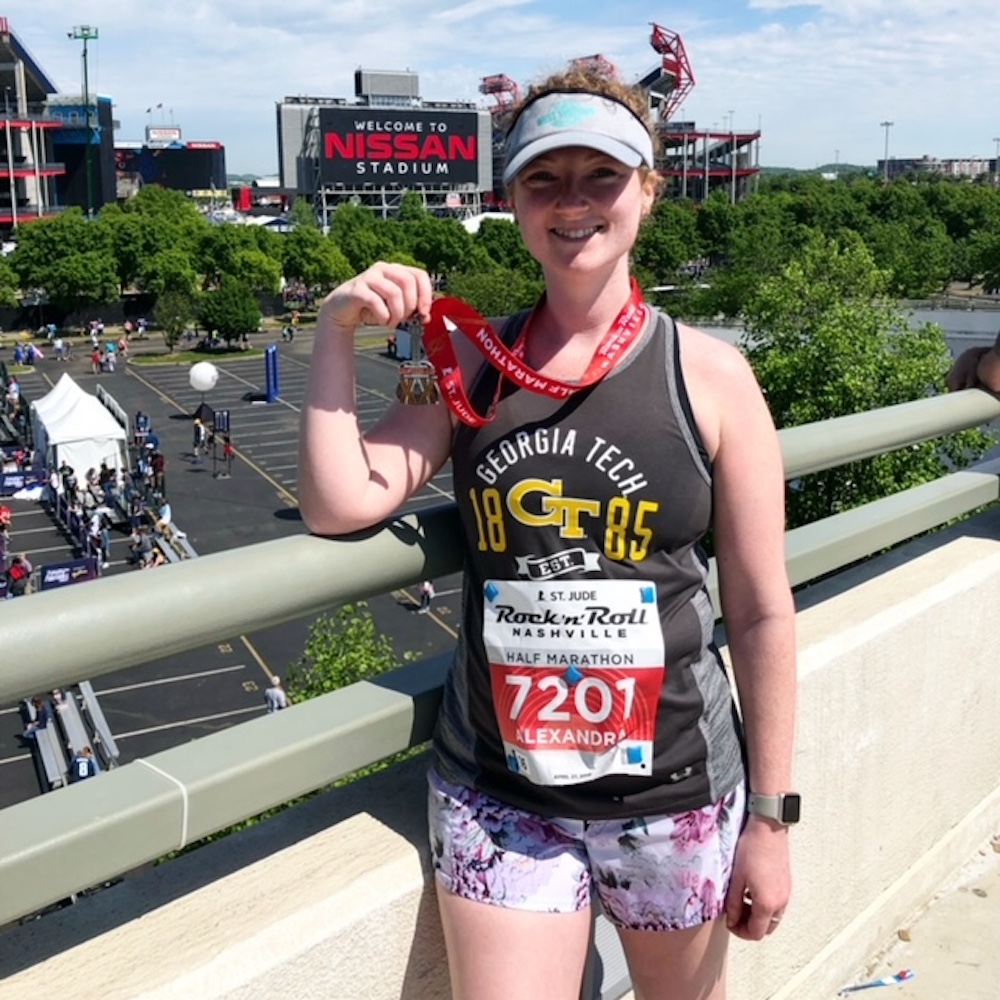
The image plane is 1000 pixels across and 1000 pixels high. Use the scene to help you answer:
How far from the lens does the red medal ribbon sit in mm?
1752

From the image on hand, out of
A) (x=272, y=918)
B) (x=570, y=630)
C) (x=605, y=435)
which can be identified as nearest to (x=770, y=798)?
(x=570, y=630)

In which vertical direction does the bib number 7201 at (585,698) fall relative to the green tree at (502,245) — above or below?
below

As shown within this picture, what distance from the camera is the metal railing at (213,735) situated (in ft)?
4.81

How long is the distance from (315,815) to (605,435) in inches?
29.9

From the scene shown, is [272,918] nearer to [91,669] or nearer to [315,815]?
[315,815]

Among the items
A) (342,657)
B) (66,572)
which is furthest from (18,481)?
(342,657)

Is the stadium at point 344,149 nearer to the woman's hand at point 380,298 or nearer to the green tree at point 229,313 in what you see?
the green tree at point 229,313

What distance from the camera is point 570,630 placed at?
5.76ft

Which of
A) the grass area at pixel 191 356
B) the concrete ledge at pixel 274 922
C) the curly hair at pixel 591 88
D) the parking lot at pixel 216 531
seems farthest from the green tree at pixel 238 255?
the concrete ledge at pixel 274 922

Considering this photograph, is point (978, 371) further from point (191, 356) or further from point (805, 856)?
point (191, 356)

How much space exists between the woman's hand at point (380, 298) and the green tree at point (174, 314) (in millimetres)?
52344

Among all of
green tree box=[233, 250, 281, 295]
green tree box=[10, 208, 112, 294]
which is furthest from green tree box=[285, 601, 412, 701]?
green tree box=[233, 250, 281, 295]

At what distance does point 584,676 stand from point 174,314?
2076 inches

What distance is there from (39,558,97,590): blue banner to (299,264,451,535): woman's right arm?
723 inches
